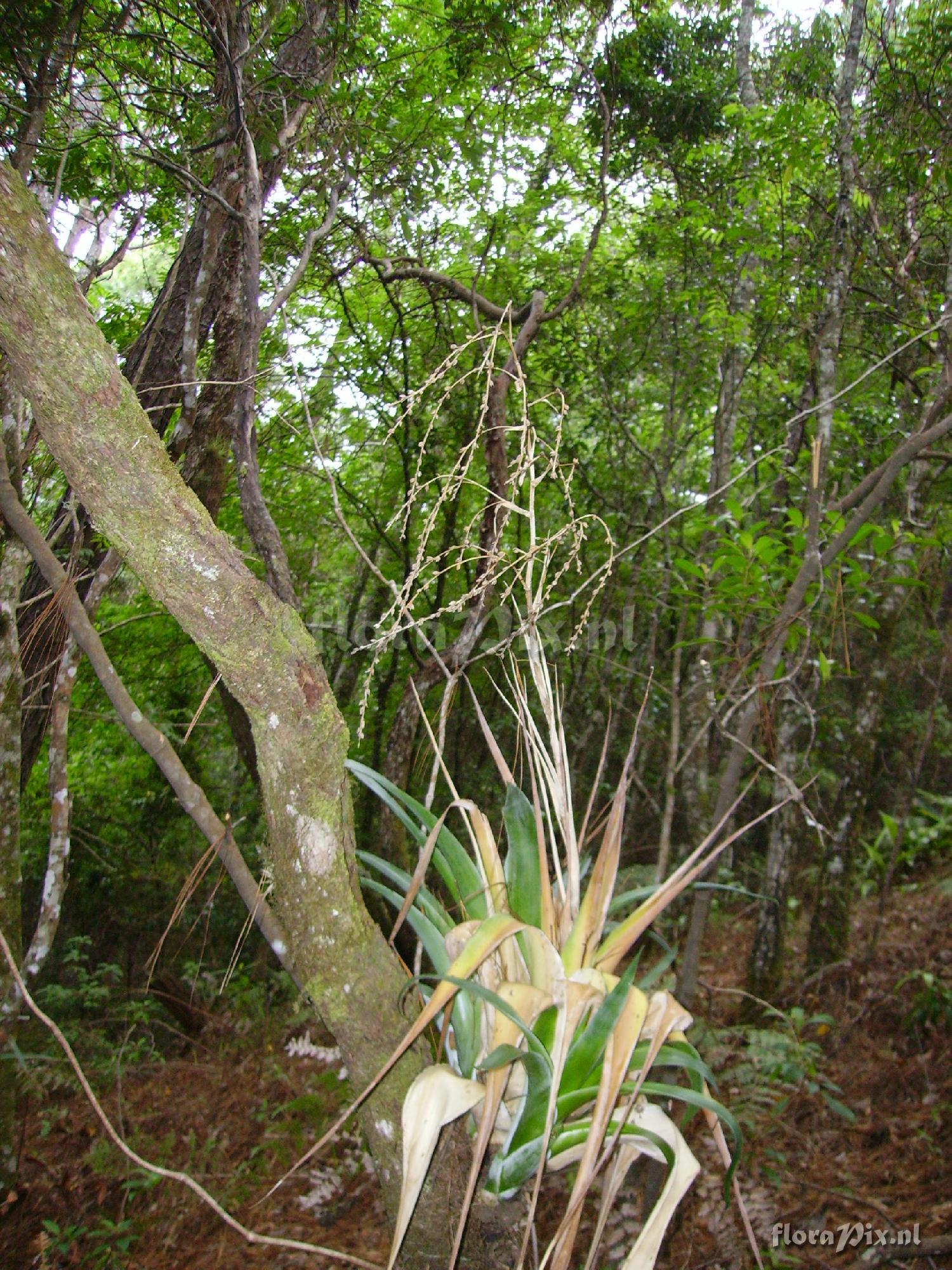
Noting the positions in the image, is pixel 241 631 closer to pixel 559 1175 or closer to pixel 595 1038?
pixel 595 1038

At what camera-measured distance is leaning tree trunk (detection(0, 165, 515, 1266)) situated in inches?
38.7

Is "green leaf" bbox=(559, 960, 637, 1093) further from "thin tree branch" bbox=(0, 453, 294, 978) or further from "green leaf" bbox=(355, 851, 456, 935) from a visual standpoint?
"thin tree branch" bbox=(0, 453, 294, 978)

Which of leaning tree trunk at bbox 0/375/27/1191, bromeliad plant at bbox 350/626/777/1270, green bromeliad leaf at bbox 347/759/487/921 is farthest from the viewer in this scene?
leaning tree trunk at bbox 0/375/27/1191

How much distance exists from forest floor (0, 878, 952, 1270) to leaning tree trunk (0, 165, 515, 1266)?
1.53 m

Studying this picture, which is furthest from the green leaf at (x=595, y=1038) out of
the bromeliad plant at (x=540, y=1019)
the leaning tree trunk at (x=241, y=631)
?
the leaning tree trunk at (x=241, y=631)

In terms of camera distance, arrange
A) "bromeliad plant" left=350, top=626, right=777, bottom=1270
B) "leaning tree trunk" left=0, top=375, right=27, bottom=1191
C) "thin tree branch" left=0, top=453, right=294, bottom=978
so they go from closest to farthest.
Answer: "bromeliad plant" left=350, top=626, right=777, bottom=1270, "thin tree branch" left=0, top=453, right=294, bottom=978, "leaning tree trunk" left=0, top=375, right=27, bottom=1191

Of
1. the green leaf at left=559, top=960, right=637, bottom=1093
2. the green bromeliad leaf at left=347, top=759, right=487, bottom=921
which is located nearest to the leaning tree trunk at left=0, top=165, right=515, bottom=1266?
the green bromeliad leaf at left=347, top=759, right=487, bottom=921

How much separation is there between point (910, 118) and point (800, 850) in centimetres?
485

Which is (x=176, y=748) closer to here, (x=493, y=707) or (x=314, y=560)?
(x=314, y=560)

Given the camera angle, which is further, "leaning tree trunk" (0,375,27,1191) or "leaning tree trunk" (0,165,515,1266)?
"leaning tree trunk" (0,375,27,1191)

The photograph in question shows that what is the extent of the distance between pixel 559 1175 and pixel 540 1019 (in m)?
2.24

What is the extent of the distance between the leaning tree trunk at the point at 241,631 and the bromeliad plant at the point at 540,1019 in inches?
3.4

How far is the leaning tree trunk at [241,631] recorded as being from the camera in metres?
0.98

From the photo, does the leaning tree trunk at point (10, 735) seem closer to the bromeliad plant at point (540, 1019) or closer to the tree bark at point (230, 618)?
the tree bark at point (230, 618)
